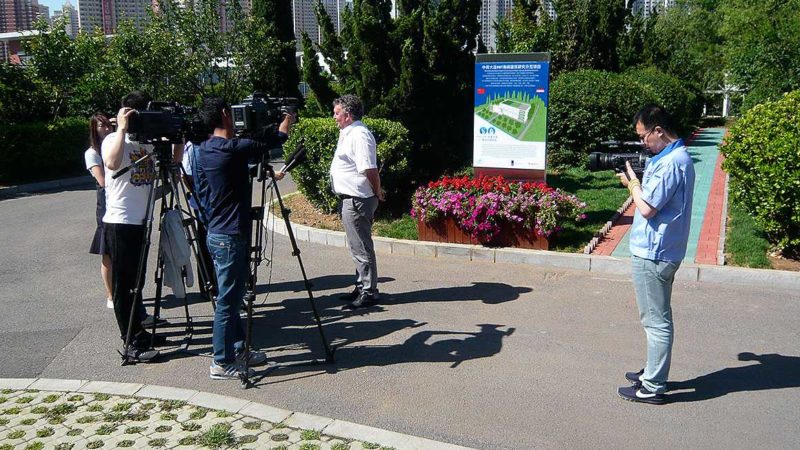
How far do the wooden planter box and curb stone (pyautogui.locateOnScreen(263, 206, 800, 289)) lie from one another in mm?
139

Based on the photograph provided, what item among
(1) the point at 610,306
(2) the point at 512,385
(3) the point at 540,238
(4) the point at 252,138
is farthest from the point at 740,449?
(3) the point at 540,238

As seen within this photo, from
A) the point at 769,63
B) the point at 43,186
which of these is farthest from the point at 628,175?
the point at 43,186

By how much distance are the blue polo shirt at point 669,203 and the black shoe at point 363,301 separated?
2.92m

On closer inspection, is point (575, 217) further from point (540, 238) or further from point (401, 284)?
point (401, 284)

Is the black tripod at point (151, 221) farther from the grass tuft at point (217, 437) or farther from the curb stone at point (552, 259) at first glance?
the grass tuft at point (217, 437)

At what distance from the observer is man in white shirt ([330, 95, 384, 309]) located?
6.33m

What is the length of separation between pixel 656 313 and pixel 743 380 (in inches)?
39.1

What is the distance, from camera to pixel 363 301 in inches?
261

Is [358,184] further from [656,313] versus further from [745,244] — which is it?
[745,244]

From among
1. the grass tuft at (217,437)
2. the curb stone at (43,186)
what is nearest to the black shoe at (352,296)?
the grass tuft at (217,437)

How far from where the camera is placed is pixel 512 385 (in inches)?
191

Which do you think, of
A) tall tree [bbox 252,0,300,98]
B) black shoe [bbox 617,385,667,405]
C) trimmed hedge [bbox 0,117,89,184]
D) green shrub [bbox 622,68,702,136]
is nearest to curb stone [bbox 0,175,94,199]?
trimmed hedge [bbox 0,117,89,184]

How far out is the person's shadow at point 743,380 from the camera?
4675 millimetres

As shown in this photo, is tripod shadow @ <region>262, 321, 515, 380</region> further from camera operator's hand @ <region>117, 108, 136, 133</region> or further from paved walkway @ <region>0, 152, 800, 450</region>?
camera operator's hand @ <region>117, 108, 136, 133</region>
